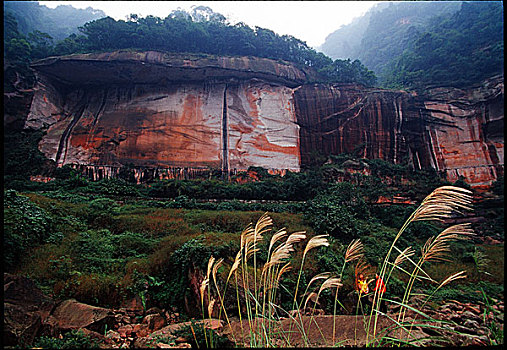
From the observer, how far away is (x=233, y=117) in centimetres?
1872

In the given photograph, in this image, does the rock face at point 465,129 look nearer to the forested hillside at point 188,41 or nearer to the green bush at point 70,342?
the forested hillside at point 188,41

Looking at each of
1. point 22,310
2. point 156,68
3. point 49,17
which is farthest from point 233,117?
point 49,17

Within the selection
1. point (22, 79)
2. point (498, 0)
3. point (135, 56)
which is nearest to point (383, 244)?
point (135, 56)

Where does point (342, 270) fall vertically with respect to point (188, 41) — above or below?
below

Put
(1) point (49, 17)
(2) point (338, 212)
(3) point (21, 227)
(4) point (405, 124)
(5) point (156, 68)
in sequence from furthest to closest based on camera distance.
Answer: (1) point (49, 17)
(4) point (405, 124)
(5) point (156, 68)
(2) point (338, 212)
(3) point (21, 227)

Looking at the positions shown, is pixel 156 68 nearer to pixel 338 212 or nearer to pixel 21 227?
pixel 21 227

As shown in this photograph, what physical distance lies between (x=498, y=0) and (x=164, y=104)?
26.9 meters

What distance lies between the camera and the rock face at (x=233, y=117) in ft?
55.1

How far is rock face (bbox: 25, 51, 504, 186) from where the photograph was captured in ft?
55.1

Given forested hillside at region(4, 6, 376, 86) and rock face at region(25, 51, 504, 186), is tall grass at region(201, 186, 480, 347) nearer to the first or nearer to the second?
rock face at region(25, 51, 504, 186)

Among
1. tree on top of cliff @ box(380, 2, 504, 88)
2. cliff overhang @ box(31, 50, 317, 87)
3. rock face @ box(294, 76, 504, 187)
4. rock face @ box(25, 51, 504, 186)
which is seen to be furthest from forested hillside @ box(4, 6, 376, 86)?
tree on top of cliff @ box(380, 2, 504, 88)

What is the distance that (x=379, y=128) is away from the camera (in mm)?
18047

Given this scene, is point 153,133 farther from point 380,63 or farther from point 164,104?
point 380,63

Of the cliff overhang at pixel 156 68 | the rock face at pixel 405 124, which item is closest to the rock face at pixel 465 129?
the rock face at pixel 405 124
